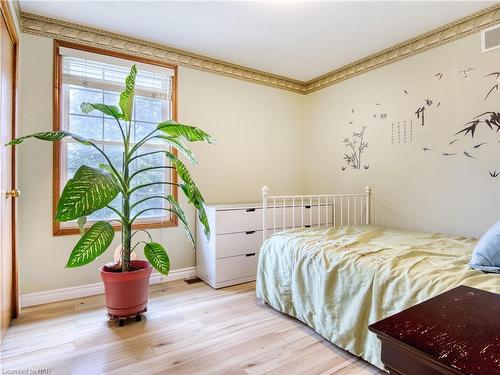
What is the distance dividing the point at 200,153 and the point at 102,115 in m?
0.97

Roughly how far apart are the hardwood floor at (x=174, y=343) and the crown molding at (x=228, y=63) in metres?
2.26

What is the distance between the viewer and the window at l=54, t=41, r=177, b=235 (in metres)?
2.39

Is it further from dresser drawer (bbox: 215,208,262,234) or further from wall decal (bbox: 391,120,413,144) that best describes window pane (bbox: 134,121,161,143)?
wall decal (bbox: 391,120,413,144)

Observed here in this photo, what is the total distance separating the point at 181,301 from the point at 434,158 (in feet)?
8.17

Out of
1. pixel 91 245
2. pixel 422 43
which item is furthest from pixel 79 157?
pixel 422 43

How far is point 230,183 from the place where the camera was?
320 cm

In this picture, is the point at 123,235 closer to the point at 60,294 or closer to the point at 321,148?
the point at 60,294

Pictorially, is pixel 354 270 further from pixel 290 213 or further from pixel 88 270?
pixel 88 270

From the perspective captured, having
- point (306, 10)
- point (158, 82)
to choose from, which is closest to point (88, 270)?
point (158, 82)

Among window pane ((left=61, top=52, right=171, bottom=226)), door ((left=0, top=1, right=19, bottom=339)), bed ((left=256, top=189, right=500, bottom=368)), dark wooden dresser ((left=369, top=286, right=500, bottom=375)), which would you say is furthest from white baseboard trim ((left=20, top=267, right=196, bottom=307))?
dark wooden dresser ((left=369, top=286, right=500, bottom=375))

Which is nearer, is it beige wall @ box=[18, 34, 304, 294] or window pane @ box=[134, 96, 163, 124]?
beige wall @ box=[18, 34, 304, 294]

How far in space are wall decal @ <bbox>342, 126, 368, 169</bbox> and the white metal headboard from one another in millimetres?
339

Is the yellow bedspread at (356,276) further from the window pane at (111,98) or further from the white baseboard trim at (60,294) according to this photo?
the window pane at (111,98)

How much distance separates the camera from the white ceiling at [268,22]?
6.99 feet
